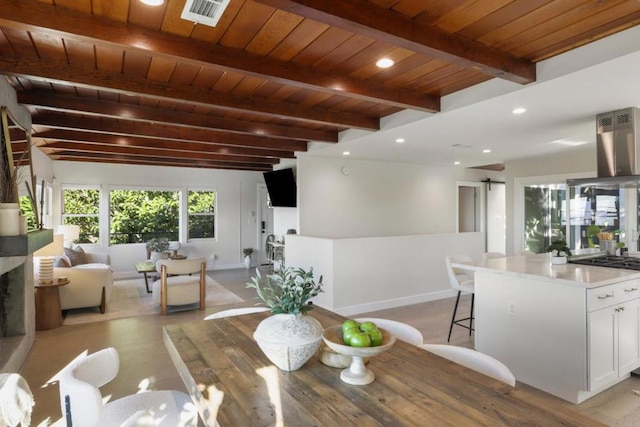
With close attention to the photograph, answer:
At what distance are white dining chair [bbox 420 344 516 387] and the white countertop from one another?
143 centimetres

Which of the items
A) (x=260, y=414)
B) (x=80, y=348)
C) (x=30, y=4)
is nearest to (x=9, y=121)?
(x=30, y=4)

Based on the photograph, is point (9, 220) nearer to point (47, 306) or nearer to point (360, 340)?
point (360, 340)

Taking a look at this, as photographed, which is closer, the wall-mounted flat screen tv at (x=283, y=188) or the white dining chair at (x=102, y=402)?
the white dining chair at (x=102, y=402)

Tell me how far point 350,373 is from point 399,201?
5.88 metres

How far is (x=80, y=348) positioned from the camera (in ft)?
12.5

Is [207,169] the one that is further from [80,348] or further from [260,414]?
[260,414]

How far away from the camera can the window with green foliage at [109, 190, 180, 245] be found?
7.96 m

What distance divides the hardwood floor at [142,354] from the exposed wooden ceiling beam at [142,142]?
247 cm

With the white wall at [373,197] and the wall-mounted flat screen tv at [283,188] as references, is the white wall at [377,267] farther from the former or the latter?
the wall-mounted flat screen tv at [283,188]

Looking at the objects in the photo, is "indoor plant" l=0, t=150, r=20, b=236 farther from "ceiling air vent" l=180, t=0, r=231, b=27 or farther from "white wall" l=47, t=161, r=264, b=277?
"white wall" l=47, t=161, r=264, b=277

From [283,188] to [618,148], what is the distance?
519 centimetres

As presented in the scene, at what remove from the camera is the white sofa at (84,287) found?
4.89 meters

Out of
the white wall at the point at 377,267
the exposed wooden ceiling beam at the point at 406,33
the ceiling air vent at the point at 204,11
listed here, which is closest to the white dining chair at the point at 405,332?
the exposed wooden ceiling beam at the point at 406,33

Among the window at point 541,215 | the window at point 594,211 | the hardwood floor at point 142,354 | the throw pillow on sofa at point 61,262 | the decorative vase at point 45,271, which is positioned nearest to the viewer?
the hardwood floor at point 142,354
